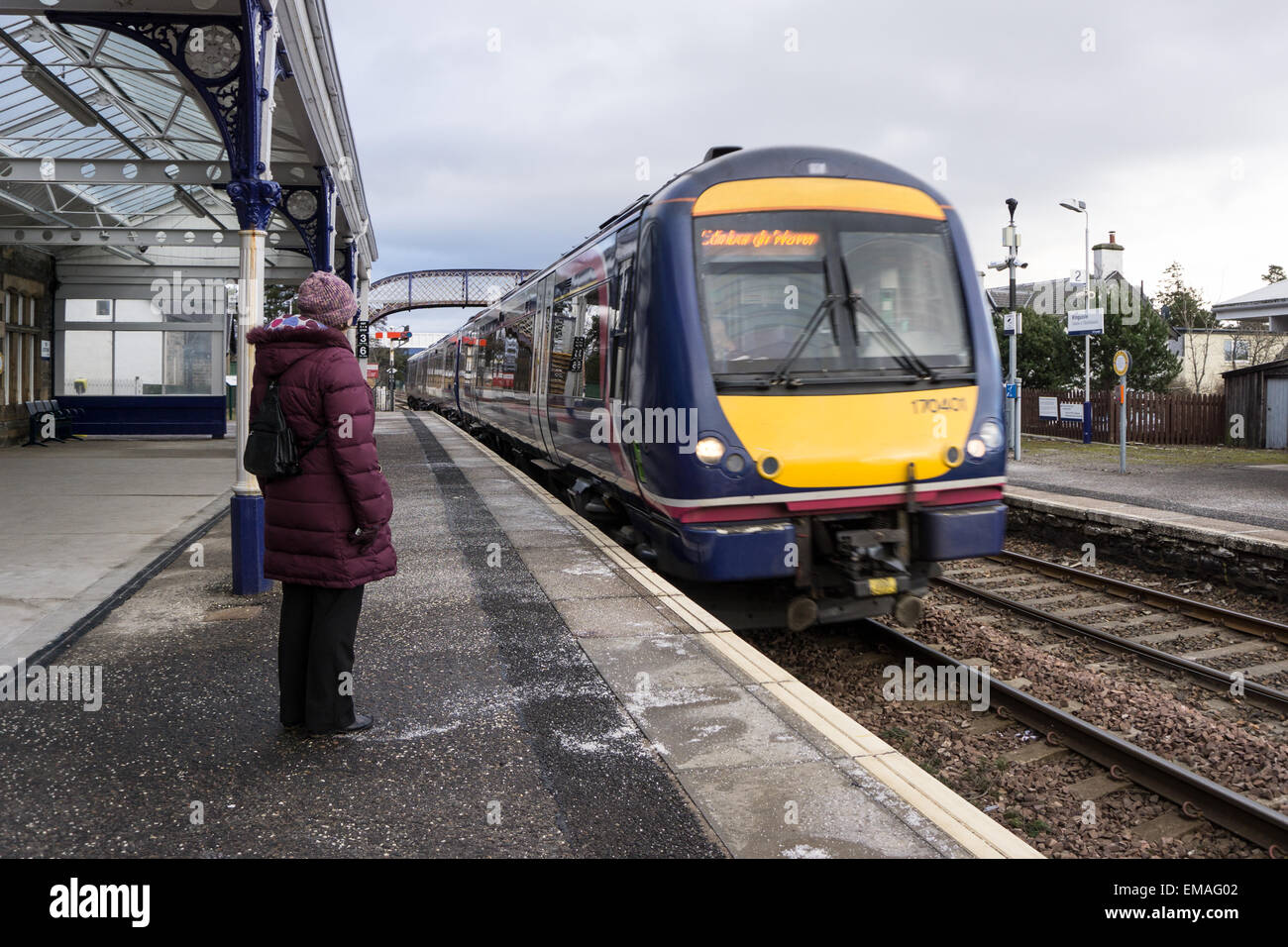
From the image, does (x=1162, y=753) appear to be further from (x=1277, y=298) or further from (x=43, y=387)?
(x=1277, y=298)

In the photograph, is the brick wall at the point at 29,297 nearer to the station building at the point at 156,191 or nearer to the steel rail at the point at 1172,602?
the station building at the point at 156,191

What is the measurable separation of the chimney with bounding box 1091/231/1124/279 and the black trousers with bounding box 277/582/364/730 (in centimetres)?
3669

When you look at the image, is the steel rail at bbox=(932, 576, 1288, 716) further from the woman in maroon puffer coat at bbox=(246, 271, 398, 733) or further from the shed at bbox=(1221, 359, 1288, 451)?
the shed at bbox=(1221, 359, 1288, 451)

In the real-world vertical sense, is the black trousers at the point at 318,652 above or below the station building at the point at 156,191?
below

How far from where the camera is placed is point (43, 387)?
69.5ft

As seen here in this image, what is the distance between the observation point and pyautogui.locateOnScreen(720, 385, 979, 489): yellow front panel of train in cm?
582

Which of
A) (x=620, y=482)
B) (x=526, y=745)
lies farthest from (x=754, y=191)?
(x=526, y=745)

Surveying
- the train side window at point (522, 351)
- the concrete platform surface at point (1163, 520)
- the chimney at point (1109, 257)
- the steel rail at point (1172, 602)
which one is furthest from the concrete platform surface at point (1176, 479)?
the chimney at point (1109, 257)

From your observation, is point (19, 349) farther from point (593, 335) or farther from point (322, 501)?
point (322, 501)

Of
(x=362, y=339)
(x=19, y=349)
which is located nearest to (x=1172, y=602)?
(x=19, y=349)

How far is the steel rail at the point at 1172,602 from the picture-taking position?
7.54 metres

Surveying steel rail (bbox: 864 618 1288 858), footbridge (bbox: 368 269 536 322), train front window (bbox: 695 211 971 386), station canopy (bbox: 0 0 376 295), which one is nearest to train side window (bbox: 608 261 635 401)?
train front window (bbox: 695 211 971 386)

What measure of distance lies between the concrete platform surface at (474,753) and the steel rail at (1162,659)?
3.32 meters
